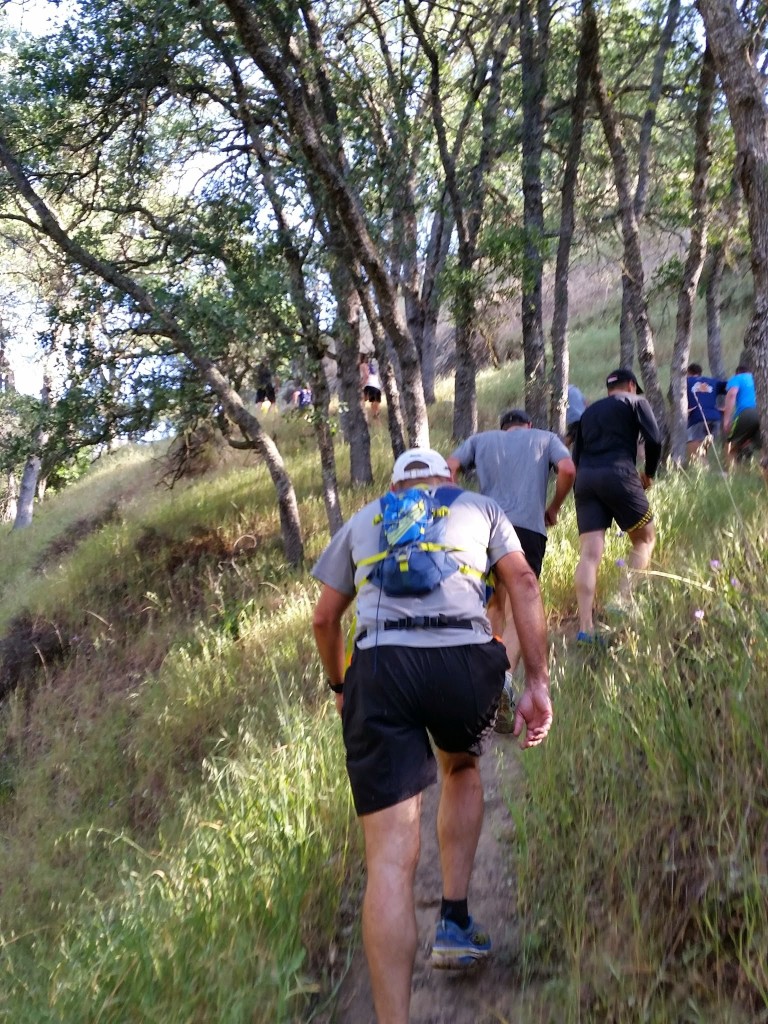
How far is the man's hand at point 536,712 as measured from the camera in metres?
3.09

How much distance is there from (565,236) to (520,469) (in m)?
6.44

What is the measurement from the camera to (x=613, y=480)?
18.8ft

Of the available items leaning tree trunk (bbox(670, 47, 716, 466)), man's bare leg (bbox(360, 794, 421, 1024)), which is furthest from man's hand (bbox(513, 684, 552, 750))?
leaning tree trunk (bbox(670, 47, 716, 466))

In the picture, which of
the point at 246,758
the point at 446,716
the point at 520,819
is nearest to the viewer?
the point at 446,716

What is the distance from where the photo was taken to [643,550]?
5.82 m

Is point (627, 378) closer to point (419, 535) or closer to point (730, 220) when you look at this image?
point (419, 535)

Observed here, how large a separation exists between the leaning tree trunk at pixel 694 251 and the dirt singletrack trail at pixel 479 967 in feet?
19.2

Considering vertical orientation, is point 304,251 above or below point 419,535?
above

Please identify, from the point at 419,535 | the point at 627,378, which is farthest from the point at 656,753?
the point at 627,378

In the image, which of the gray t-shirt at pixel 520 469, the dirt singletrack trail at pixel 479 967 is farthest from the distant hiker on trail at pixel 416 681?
the gray t-shirt at pixel 520 469

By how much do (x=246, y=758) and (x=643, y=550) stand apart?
9.41 ft

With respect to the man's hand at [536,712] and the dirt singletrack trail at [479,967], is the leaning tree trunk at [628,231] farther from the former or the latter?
the man's hand at [536,712]

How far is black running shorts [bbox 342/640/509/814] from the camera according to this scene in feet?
9.12

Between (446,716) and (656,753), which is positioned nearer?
(446,716)
